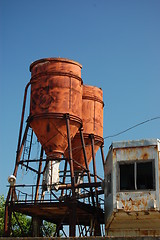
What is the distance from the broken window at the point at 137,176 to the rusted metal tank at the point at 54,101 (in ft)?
23.3

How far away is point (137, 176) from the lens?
75.4ft

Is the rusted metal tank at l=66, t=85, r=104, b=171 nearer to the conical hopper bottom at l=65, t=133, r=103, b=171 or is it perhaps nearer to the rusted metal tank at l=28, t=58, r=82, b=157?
the conical hopper bottom at l=65, t=133, r=103, b=171

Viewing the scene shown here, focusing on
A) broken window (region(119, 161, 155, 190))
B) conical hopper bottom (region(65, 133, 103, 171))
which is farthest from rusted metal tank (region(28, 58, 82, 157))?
broken window (region(119, 161, 155, 190))

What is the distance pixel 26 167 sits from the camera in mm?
29938

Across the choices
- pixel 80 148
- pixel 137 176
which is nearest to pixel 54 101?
pixel 80 148

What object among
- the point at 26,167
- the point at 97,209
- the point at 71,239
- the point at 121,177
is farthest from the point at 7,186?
the point at 71,239

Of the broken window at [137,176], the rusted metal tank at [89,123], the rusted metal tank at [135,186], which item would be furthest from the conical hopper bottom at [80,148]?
the broken window at [137,176]

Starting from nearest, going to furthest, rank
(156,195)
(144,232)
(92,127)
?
1. (156,195)
2. (144,232)
3. (92,127)

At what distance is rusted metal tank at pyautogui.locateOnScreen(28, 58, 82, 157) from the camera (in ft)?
95.6

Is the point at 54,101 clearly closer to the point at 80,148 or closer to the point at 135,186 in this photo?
the point at 80,148

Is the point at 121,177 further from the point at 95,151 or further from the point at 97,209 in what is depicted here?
the point at 95,151

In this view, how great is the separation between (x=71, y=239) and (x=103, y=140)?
2335cm

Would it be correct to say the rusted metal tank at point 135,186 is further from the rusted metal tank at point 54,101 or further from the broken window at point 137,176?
the rusted metal tank at point 54,101

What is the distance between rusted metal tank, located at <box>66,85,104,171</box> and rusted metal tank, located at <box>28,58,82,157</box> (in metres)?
4.78
